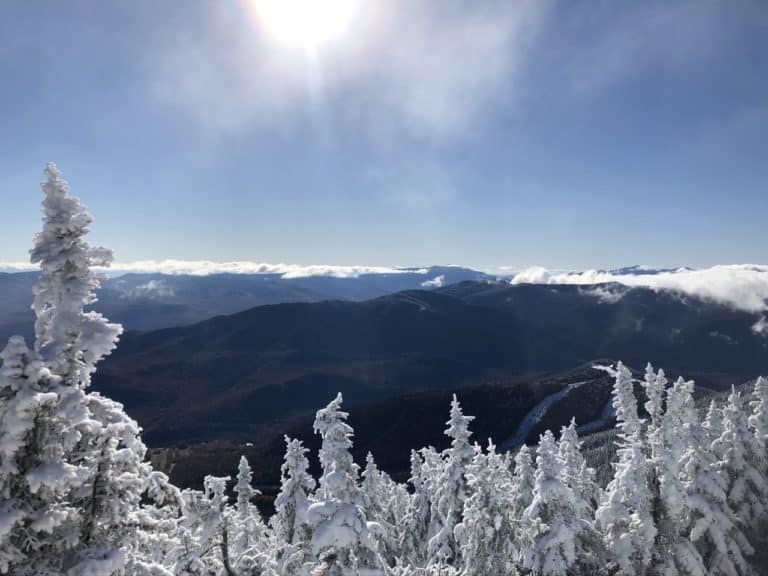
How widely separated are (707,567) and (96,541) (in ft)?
107

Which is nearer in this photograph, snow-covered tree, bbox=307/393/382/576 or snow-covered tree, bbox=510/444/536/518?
snow-covered tree, bbox=307/393/382/576

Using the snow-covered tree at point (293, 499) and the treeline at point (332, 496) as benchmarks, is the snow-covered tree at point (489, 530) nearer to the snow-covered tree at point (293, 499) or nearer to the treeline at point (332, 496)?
the treeline at point (332, 496)

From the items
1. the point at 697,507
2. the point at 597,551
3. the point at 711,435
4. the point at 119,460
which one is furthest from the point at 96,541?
the point at 711,435

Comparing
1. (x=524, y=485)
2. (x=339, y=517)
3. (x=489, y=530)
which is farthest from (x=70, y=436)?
(x=524, y=485)

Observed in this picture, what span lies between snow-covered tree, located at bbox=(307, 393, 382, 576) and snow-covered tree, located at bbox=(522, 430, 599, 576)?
10182mm

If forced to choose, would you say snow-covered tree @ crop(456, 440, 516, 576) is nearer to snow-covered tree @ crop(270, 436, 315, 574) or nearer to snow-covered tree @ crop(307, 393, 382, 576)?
snow-covered tree @ crop(270, 436, 315, 574)

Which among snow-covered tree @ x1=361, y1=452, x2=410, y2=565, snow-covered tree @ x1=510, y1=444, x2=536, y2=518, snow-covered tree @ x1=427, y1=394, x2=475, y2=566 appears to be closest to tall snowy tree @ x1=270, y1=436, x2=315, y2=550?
snow-covered tree @ x1=361, y1=452, x2=410, y2=565

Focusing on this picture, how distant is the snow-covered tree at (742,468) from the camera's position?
107ft

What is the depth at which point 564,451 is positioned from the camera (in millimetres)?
38125

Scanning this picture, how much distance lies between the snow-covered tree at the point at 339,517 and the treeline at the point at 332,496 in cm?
5

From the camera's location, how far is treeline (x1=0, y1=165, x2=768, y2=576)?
29.9ft

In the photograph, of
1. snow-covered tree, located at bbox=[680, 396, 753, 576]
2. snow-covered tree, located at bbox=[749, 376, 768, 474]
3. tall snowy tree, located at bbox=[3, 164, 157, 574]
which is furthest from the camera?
snow-covered tree, located at bbox=[749, 376, 768, 474]

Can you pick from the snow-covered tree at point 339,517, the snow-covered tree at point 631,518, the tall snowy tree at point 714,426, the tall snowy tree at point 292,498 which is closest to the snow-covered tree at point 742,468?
the tall snowy tree at point 714,426

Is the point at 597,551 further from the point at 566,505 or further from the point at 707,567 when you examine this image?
the point at 707,567
